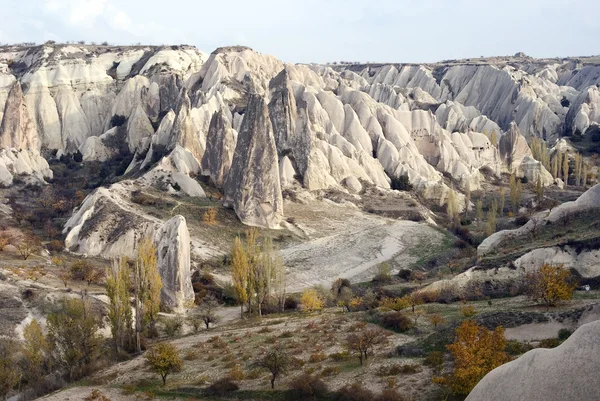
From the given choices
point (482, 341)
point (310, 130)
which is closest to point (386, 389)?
point (482, 341)

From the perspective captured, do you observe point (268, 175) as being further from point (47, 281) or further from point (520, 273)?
point (520, 273)

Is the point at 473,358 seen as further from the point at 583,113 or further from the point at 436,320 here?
the point at 583,113

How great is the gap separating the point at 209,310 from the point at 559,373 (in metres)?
29.0

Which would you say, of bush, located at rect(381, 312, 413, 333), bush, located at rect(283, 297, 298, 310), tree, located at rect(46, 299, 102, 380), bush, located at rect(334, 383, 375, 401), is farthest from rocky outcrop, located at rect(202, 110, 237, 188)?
bush, located at rect(334, 383, 375, 401)

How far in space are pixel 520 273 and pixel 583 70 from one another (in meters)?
126

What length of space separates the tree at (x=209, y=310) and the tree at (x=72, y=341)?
8.49m

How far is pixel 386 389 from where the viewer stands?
62.1 feet

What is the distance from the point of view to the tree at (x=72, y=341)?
83.9 feet

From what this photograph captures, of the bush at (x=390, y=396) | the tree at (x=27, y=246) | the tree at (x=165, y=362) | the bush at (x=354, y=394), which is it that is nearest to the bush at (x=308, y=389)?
the bush at (x=354, y=394)

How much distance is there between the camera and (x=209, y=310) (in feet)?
119

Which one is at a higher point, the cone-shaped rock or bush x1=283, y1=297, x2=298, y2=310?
the cone-shaped rock

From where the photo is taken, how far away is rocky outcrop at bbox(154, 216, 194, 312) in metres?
37.2

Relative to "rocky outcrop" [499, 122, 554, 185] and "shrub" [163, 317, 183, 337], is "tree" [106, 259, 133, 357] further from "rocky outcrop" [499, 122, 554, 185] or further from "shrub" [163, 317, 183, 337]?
"rocky outcrop" [499, 122, 554, 185]

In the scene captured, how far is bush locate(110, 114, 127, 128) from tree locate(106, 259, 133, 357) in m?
64.7
